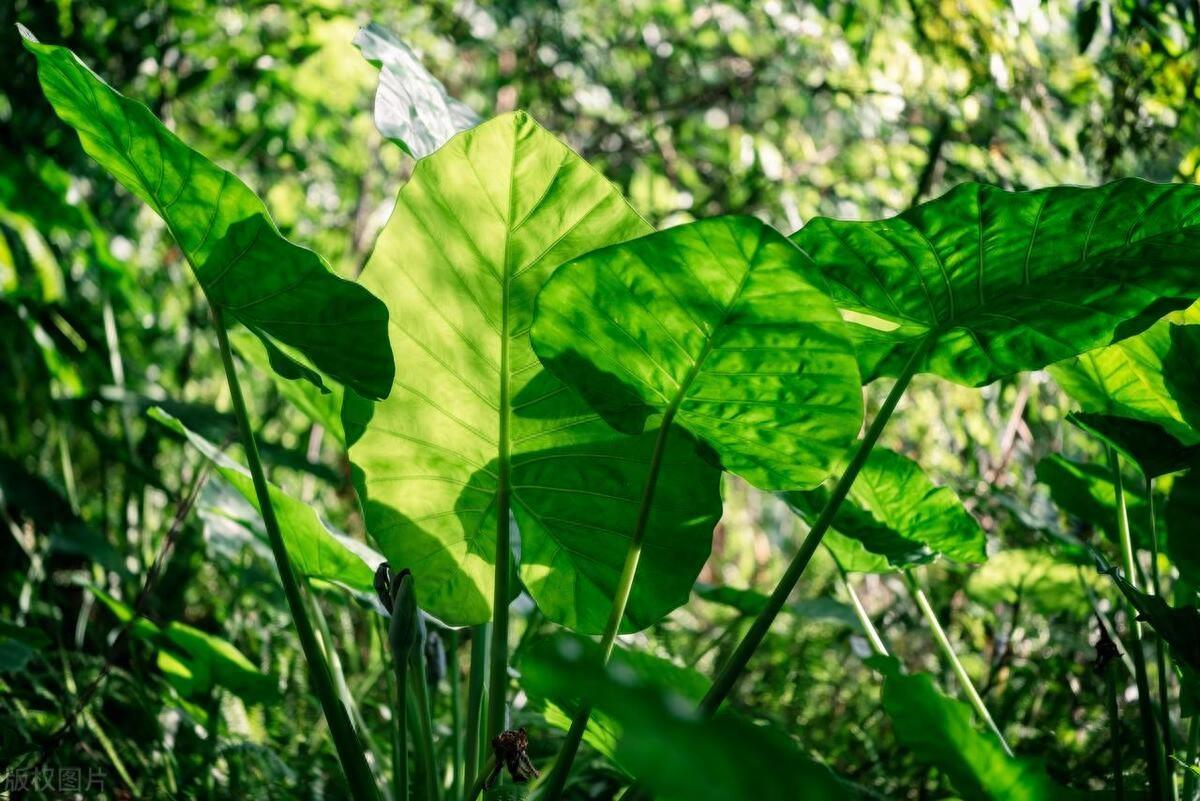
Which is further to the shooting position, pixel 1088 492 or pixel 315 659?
pixel 1088 492

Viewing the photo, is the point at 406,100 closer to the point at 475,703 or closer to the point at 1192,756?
the point at 475,703

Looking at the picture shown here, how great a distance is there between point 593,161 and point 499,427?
6.59 feet

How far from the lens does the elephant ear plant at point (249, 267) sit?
677mm

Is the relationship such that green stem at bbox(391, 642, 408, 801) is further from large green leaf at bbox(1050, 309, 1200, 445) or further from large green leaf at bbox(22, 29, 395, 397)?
large green leaf at bbox(1050, 309, 1200, 445)

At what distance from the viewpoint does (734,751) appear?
32 centimetres

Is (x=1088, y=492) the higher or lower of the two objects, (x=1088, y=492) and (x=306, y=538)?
the higher

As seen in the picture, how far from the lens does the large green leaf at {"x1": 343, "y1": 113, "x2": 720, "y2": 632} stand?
76 cm

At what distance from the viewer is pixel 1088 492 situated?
105 centimetres

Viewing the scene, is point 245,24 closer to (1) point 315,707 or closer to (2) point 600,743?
(1) point 315,707

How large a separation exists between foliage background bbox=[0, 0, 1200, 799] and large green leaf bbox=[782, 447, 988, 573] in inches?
10.8

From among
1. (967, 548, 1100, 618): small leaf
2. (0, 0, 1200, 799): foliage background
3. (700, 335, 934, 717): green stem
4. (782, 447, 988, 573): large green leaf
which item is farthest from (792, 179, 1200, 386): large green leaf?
(967, 548, 1100, 618): small leaf

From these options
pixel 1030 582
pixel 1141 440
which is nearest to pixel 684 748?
pixel 1141 440

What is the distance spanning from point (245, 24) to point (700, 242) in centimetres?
270

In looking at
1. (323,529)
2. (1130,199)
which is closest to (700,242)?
(1130,199)
